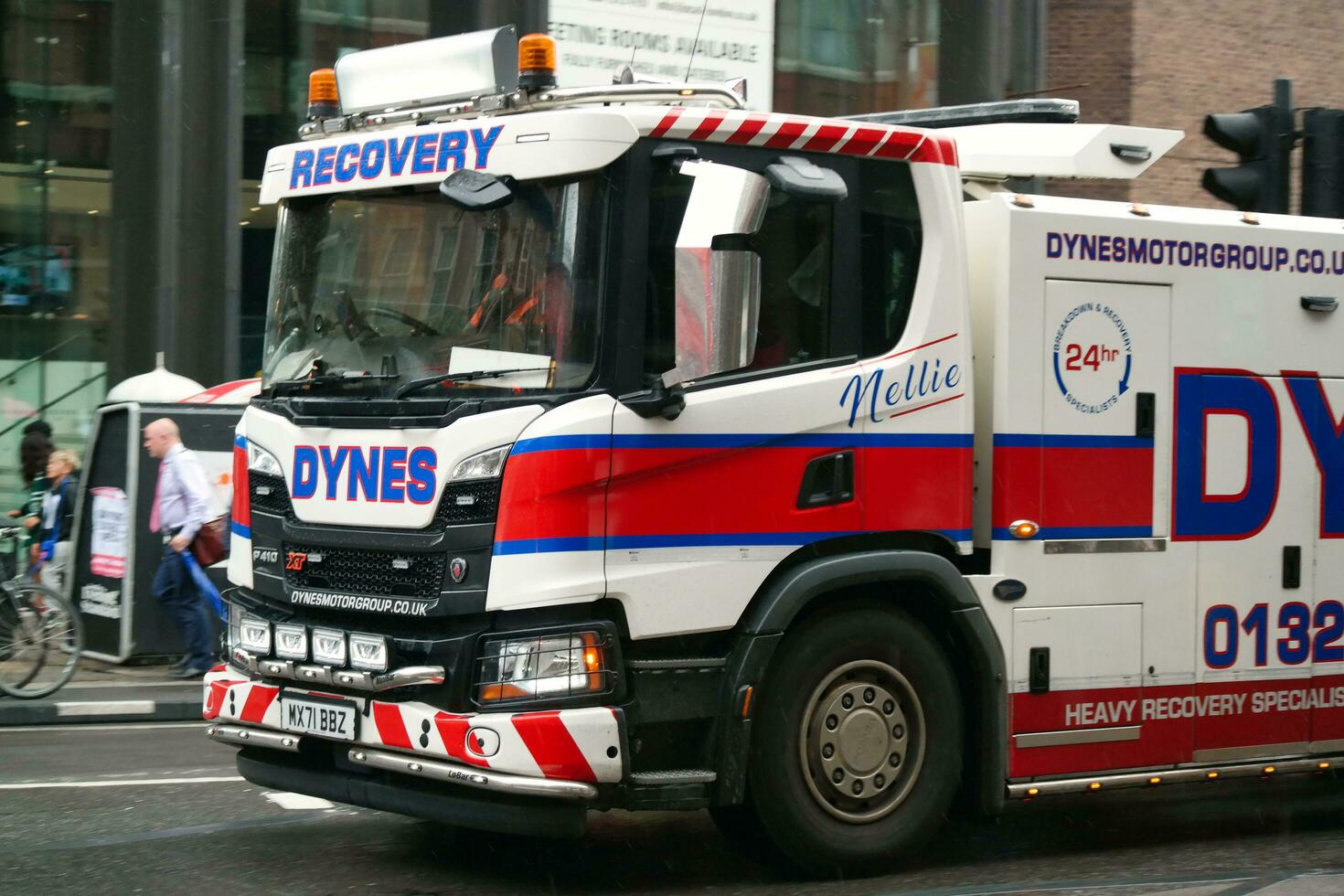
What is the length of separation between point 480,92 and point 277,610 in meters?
2.03

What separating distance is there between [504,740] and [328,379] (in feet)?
5.16

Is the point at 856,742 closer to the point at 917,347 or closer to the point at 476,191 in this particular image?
the point at 917,347

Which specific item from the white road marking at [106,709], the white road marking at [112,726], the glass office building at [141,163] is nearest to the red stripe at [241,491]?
the white road marking at [112,726]

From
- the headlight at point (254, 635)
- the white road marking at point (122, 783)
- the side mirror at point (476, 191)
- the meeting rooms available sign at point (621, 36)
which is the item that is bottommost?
the white road marking at point (122, 783)

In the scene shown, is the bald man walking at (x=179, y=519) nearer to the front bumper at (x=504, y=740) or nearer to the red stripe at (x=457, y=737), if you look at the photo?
the front bumper at (x=504, y=740)

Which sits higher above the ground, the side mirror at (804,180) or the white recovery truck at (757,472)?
the side mirror at (804,180)

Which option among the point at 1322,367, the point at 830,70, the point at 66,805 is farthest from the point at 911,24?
the point at 66,805

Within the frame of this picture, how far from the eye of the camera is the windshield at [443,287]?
19.3 ft

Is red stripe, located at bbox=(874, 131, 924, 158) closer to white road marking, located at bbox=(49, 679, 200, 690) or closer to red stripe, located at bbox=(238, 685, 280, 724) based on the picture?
red stripe, located at bbox=(238, 685, 280, 724)

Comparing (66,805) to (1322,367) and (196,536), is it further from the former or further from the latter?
(1322,367)

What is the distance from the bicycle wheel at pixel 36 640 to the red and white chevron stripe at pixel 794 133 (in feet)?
22.8

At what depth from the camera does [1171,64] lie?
24.2 metres

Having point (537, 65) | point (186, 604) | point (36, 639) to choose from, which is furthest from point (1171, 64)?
point (537, 65)

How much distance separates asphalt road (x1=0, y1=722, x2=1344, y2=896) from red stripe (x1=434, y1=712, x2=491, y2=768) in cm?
71
